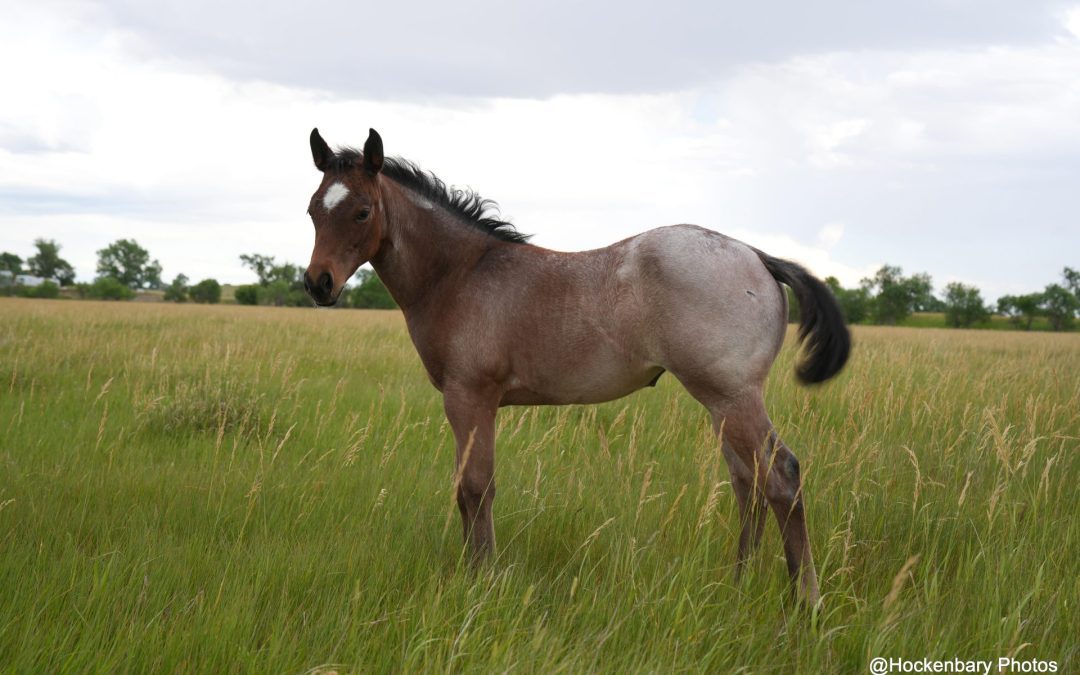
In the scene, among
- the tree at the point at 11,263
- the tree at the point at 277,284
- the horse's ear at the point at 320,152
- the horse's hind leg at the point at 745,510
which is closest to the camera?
the horse's hind leg at the point at 745,510

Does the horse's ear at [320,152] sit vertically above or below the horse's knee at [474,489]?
above

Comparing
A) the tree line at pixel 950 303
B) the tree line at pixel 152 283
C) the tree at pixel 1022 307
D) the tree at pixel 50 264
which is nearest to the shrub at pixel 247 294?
the tree line at pixel 152 283

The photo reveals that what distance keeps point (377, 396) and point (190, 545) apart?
4422mm

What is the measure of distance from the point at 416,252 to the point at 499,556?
1.86 m

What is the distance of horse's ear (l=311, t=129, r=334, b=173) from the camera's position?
12.3 feet

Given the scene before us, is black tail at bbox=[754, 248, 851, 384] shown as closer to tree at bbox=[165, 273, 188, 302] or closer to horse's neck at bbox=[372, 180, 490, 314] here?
horse's neck at bbox=[372, 180, 490, 314]

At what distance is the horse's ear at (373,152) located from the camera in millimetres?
3576

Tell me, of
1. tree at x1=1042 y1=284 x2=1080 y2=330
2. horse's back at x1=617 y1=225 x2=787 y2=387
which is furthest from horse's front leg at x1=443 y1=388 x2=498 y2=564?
tree at x1=1042 y1=284 x2=1080 y2=330

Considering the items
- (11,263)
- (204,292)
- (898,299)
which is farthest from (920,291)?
(11,263)

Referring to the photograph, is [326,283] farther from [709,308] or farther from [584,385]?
[709,308]

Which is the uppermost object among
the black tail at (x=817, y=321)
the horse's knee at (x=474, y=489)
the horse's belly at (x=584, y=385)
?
the black tail at (x=817, y=321)

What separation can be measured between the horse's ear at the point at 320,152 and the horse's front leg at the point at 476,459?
156cm

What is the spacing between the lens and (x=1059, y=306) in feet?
281

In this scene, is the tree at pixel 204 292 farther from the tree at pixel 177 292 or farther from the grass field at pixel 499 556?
the grass field at pixel 499 556
